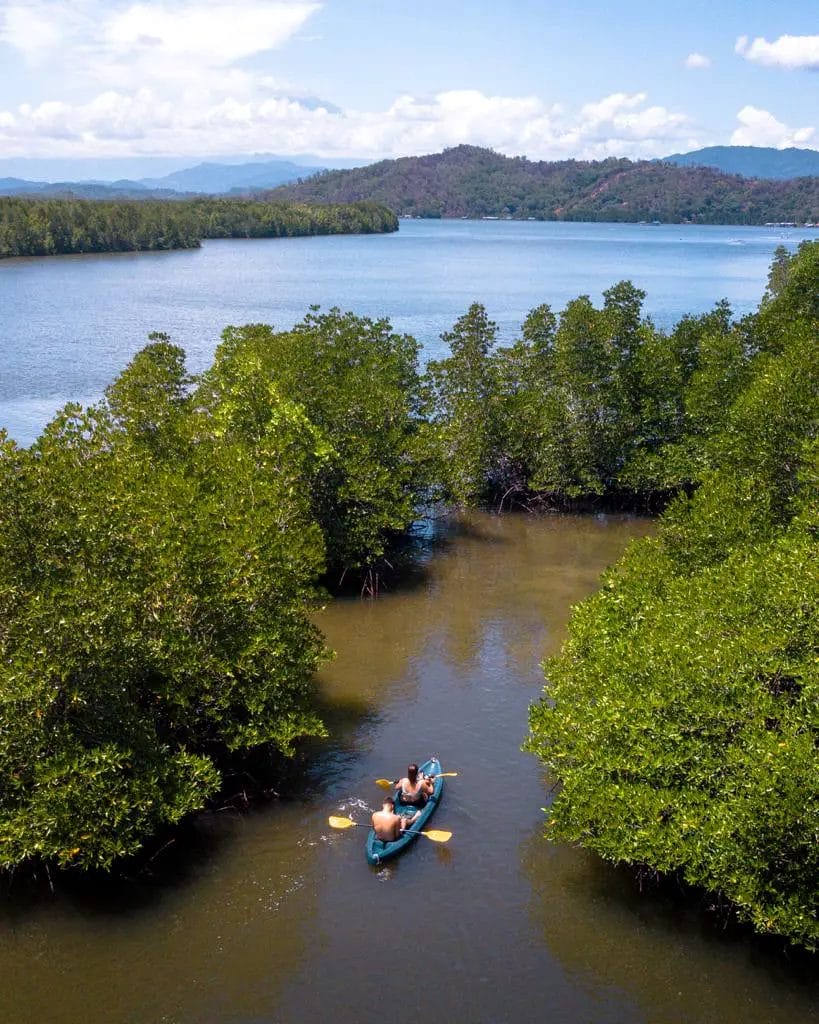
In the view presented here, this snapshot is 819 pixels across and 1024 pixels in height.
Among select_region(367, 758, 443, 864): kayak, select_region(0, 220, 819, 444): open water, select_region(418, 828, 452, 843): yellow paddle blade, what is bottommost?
select_region(418, 828, 452, 843): yellow paddle blade

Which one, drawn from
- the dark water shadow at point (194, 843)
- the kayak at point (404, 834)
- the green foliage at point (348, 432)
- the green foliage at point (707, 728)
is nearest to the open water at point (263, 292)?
the green foliage at point (348, 432)

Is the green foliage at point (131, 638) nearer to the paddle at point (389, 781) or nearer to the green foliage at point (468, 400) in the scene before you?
the paddle at point (389, 781)

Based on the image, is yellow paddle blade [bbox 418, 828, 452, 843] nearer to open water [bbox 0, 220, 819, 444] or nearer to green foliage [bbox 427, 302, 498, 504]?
green foliage [bbox 427, 302, 498, 504]

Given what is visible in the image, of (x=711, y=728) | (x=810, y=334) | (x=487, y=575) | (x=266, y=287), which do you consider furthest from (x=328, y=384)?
(x=266, y=287)

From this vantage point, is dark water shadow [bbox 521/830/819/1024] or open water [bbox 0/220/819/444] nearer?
dark water shadow [bbox 521/830/819/1024]

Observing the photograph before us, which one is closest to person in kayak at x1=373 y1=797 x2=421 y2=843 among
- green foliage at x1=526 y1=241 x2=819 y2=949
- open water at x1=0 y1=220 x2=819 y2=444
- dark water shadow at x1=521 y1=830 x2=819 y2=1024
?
dark water shadow at x1=521 y1=830 x2=819 y2=1024

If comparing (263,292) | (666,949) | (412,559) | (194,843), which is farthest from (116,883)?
(263,292)

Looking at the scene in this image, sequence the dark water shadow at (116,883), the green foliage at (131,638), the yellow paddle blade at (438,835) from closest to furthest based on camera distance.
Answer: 1. the green foliage at (131,638)
2. the dark water shadow at (116,883)
3. the yellow paddle blade at (438,835)
